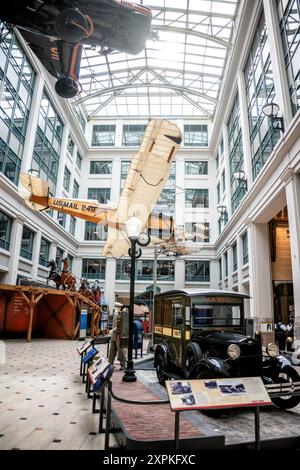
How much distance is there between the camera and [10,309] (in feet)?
55.7

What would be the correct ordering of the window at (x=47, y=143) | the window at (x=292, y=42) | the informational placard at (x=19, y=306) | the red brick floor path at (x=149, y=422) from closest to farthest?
the red brick floor path at (x=149, y=422)
the window at (x=292, y=42)
the informational placard at (x=19, y=306)
the window at (x=47, y=143)

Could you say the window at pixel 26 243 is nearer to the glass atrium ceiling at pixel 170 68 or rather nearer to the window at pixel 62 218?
the window at pixel 62 218

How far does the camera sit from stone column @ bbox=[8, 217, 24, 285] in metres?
18.4

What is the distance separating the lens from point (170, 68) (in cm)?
2936

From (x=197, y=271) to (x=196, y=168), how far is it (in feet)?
38.3

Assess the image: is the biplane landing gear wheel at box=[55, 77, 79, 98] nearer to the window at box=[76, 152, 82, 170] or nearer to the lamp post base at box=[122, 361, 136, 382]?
the lamp post base at box=[122, 361, 136, 382]

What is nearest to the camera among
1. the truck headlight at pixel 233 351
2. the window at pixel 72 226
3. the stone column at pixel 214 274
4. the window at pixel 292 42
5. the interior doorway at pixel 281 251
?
the truck headlight at pixel 233 351

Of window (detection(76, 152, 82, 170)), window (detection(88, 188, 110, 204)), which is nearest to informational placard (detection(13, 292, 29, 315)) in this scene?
window (detection(88, 188, 110, 204))

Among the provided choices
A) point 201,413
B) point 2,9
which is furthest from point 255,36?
point 201,413

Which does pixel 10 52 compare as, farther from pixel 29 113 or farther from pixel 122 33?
pixel 122 33

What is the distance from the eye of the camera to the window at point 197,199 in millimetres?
34125

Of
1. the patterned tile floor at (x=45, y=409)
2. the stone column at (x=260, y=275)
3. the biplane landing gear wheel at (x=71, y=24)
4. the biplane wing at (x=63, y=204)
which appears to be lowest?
the patterned tile floor at (x=45, y=409)

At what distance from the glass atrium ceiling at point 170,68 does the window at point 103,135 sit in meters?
1.40

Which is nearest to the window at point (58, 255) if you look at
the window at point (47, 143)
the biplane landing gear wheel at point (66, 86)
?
the window at point (47, 143)
